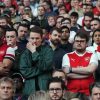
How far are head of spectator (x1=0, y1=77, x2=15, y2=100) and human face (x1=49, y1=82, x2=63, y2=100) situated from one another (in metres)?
0.63

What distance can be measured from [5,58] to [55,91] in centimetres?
137

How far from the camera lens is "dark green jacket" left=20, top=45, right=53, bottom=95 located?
875 cm

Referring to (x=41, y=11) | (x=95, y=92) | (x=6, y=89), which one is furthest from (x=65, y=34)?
(x=41, y=11)

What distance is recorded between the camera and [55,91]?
8.21 m

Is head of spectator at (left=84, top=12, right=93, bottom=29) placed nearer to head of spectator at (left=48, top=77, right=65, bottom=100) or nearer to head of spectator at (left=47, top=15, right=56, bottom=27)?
head of spectator at (left=47, top=15, right=56, bottom=27)

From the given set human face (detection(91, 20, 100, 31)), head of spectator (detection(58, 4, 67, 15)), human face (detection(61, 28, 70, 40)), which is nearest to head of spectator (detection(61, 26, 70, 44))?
human face (detection(61, 28, 70, 40))

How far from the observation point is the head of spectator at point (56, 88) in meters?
8.14

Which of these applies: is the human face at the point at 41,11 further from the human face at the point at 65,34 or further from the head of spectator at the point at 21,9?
the human face at the point at 65,34

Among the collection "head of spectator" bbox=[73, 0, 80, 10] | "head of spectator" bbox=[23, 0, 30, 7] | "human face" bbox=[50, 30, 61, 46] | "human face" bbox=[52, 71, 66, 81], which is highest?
"head of spectator" bbox=[23, 0, 30, 7]

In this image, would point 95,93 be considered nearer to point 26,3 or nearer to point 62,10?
point 62,10

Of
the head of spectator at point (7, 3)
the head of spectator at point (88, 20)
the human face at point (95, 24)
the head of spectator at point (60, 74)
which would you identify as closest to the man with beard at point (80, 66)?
the head of spectator at point (60, 74)

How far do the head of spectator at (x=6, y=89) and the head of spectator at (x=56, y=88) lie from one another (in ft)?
2.06

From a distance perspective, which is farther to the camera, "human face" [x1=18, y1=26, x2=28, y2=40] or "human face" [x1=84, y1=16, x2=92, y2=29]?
"human face" [x1=84, y1=16, x2=92, y2=29]

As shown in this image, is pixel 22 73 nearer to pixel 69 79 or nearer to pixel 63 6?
pixel 69 79
